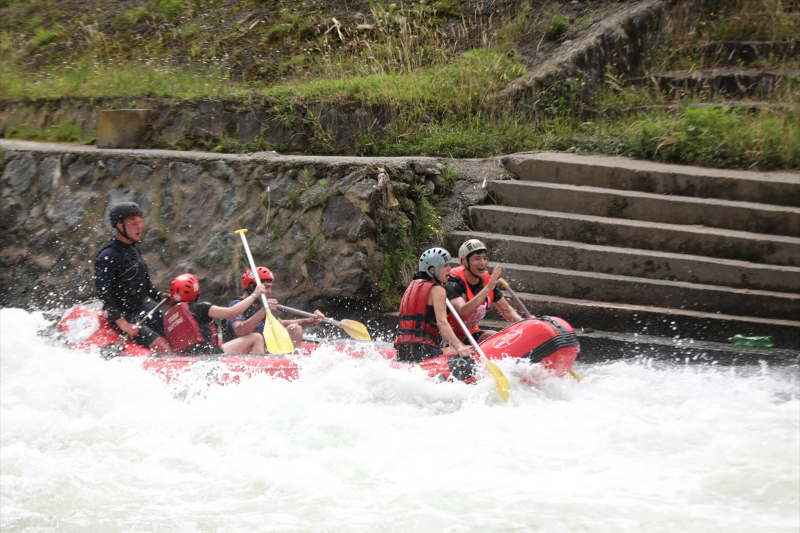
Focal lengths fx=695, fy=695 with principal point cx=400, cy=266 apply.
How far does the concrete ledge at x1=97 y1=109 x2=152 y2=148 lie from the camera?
9.79 meters

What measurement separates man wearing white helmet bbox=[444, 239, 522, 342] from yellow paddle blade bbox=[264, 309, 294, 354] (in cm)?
144

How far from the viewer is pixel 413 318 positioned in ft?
18.8

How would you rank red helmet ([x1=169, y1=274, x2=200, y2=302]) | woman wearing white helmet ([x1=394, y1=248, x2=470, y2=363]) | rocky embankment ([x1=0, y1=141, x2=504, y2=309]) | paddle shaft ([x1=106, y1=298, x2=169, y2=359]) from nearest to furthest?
woman wearing white helmet ([x1=394, y1=248, x2=470, y2=363]) < paddle shaft ([x1=106, y1=298, x2=169, y2=359]) < red helmet ([x1=169, y1=274, x2=200, y2=302]) < rocky embankment ([x1=0, y1=141, x2=504, y2=309])

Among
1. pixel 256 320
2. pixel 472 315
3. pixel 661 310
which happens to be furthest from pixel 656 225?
pixel 256 320

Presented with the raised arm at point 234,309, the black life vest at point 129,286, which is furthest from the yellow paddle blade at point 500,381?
the black life vest at point 129,286

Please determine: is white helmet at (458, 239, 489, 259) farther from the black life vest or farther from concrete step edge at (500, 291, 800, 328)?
the black life vest

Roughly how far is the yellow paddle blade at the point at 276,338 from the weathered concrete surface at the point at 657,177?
399 centimetres

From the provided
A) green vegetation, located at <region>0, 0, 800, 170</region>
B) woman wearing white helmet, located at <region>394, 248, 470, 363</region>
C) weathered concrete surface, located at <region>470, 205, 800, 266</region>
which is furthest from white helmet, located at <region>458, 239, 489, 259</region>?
green vegetation, located at <region>0, 0, 800, 170</region>

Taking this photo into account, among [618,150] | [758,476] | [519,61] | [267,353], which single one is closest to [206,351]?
[267,353]

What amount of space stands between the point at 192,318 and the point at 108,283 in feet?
2.54

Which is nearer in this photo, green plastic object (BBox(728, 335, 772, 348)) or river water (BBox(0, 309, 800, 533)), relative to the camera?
river water (BBox(0, 309, 800, 533))

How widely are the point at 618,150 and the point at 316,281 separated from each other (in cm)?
412

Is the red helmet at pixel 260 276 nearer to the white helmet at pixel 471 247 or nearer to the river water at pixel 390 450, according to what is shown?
the river water at pixel 390 450

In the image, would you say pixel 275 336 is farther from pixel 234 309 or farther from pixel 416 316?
pixel 416 316
